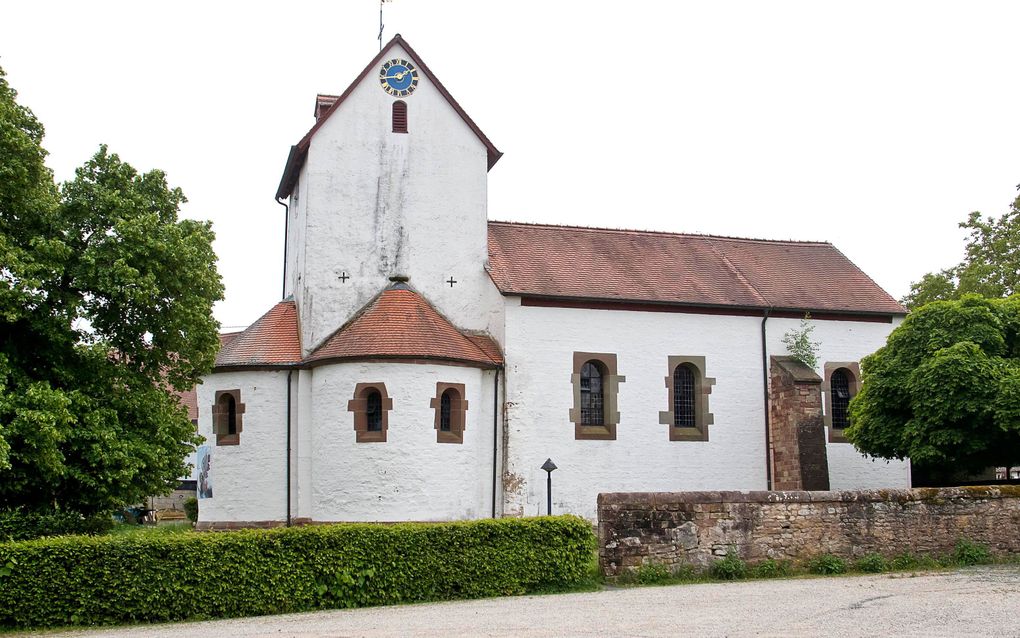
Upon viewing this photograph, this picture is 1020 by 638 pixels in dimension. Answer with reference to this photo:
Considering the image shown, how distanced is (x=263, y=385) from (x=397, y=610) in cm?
1215

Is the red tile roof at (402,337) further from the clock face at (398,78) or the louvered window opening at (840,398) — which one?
the louvered window opening at (840,398)

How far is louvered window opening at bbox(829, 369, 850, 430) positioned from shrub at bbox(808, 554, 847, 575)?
39.1 ft

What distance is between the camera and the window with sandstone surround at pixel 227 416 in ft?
91.8

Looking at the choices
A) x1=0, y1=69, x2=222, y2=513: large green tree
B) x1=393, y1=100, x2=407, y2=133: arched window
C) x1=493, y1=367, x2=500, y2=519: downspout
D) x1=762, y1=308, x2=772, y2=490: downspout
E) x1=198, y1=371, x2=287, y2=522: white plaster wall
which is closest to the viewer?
x1=0, y1=69, x2=222, y2=513: large green tree

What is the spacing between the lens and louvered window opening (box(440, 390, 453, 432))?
26922mm

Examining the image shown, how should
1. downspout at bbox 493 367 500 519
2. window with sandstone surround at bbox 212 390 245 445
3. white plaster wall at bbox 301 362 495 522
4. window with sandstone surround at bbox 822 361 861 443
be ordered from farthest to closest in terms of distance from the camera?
window with sandstone surround at bbox 822 361 861 443 < downspout at bbox 493 367 500 519 < window with sandstone surround at bbox 212 390 245 445 < white plaster wall at bbox 301 362 495 522

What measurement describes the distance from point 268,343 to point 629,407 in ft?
33.6

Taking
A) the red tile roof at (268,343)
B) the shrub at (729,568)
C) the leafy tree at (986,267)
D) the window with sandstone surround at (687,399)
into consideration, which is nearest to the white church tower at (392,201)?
the red tile roof at (268,343)

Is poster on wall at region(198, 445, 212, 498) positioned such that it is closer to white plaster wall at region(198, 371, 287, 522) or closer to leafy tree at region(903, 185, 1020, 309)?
white plaster wall at region(198, 371, 287, 522)

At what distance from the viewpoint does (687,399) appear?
3081 cm

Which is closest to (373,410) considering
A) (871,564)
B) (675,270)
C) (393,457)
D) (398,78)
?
(393,457)

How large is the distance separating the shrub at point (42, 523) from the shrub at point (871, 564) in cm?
1528

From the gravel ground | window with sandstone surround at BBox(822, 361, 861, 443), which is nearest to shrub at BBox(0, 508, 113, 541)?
the gravel ground

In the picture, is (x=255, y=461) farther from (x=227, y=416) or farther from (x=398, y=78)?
(x=398, y=78)
